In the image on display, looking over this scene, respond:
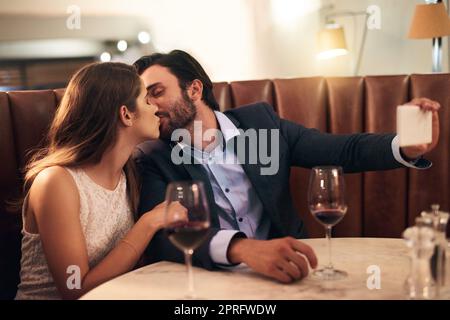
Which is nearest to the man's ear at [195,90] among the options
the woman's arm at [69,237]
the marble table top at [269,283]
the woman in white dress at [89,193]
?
the woman in white dress at [89,193]

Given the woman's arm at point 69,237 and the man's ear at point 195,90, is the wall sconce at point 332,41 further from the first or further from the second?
the woman's arm at point 69,237

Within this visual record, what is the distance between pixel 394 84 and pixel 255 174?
0.75m

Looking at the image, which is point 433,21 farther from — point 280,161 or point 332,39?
point 280,161

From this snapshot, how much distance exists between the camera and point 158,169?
172cm

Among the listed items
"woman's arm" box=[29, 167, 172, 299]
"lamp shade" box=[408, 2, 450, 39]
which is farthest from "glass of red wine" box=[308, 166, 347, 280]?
"lamp shade" box=[408, 2, 450, 39]

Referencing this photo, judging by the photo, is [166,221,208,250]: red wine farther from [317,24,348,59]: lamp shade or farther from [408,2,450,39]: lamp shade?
[317,24,348,59]: lamp shade

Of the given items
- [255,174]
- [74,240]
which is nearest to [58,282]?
[74,240]

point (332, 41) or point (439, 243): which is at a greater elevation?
point (332, 41)

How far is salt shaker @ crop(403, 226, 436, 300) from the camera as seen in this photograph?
35.5 inches

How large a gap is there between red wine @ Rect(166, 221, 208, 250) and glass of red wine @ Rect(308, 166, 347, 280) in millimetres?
263

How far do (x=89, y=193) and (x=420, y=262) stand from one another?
898 mm

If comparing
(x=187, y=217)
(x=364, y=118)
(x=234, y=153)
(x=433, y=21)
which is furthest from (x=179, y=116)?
(x=433, y=21)

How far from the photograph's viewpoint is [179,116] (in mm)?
1845
